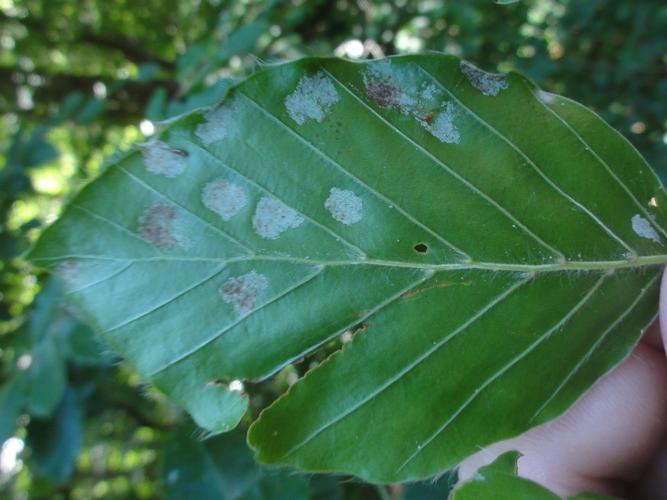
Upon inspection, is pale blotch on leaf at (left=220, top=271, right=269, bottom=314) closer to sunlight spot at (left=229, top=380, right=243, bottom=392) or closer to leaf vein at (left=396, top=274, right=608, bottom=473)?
sunlight spot at (left=229, top=380, right=243, bottom=392)

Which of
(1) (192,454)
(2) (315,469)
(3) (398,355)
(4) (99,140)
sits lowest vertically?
(4) (99,140)

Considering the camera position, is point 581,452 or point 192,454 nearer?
point 581,452

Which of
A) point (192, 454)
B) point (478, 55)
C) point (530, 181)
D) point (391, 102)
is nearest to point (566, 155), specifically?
point (530, 181)

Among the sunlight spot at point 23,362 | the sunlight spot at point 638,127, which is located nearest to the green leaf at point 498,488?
the sunlight spot at point 23,362

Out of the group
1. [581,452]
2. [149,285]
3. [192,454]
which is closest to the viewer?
[149,285]

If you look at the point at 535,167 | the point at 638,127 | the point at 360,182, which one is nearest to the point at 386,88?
the point at 360,182

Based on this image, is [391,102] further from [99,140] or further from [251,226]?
[99,140]

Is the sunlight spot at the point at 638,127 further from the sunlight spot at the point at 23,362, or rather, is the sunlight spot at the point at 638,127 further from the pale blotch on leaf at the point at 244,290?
the sunlight spot at the point at 23,362

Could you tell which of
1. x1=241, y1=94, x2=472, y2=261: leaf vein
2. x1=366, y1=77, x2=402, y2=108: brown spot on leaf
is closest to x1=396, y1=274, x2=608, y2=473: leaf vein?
x1=241, y1=94, x2=472, y2=261: leaf vein

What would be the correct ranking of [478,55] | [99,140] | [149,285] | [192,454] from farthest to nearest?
[99,140] → [478,55] → [192,454] → [149,285]
